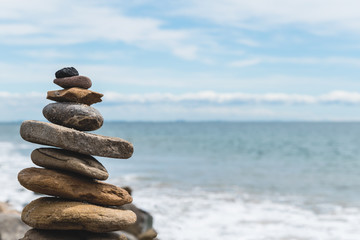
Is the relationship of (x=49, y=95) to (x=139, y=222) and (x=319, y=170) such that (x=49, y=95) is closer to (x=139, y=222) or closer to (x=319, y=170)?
(x=139, y=222)

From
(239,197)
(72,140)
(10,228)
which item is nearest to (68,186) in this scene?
(72,140)

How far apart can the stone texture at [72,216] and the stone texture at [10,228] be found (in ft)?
7.76

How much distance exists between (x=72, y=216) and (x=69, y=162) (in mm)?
745

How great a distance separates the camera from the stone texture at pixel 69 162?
650 cm

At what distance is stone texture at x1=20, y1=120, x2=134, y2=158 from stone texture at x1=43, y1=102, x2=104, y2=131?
24 cm

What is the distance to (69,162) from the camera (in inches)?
255

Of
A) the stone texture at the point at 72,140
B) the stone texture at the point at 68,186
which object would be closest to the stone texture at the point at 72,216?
the stone texture at the point at 68,186

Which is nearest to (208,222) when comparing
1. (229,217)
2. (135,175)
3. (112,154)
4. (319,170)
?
(229,217)

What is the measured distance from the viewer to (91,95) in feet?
22.9

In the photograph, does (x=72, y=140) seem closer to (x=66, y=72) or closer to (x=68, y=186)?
(x=68, y=186)

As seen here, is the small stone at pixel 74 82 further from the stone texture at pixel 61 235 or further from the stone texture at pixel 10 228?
the stone texture at pixel 10 228

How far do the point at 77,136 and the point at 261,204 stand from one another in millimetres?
10069

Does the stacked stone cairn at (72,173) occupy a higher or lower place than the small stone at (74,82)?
lower

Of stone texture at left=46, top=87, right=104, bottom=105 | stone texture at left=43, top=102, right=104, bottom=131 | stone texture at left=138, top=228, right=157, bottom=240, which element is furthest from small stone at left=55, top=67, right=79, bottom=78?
stone texture at left=138, top=228, right=157, bottom=240
